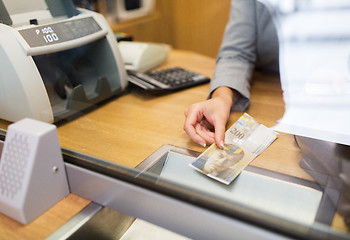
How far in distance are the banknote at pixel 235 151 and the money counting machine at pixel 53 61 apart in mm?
413

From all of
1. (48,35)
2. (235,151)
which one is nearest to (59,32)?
(48,35)

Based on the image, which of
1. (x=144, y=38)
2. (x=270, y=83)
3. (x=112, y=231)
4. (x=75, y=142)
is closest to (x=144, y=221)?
(x=112, y=231)

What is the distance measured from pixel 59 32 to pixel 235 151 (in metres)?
0.55

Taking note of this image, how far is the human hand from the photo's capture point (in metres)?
0.73

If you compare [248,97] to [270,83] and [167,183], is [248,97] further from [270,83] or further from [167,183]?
[167,183]

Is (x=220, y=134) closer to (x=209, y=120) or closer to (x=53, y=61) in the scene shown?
(x=209, y=120)

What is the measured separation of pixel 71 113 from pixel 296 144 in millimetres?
584

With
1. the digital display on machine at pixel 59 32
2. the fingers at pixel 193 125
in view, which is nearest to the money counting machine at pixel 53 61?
the digital display on machine at pixel 59 32

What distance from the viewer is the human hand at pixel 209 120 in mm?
728

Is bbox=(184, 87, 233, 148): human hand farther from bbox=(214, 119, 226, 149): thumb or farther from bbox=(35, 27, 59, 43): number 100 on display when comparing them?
bbox=(35, 27, 59, 43): number 100 on display

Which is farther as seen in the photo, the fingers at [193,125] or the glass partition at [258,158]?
the fingers at [193,125]

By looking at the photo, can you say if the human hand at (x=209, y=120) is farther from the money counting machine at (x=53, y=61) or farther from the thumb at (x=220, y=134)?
the money counting machine at (x=53, y=61)

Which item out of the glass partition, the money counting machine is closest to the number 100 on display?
the money counting machine

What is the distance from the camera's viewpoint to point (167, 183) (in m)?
0.54
